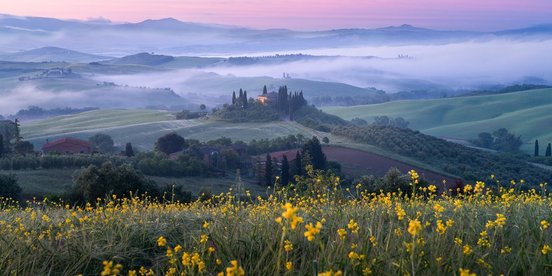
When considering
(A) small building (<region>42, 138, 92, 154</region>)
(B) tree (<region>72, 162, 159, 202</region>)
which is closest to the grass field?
(B) tree (<region>72, 162, 159, 202</region>)

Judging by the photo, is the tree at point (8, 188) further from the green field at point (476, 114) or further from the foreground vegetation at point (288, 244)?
the green field at point (476, 114)

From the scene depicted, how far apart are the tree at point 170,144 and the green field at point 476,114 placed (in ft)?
228

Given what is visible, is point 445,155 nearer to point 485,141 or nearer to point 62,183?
point 485,141

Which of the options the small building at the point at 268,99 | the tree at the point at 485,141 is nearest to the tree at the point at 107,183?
the small building at the point at 268,99

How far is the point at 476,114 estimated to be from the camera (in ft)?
512

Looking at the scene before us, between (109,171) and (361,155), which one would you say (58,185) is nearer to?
(109,171)

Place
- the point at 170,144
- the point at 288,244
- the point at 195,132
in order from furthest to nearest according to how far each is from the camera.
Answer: the point at 195,132 → the point at 170,144 → the point at 288,244

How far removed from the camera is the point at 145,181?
25672mm

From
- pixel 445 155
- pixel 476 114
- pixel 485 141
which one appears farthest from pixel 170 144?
A: pixel 476 114

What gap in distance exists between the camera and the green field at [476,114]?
126750 mm

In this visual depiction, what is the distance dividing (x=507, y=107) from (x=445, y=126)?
96.2 ft

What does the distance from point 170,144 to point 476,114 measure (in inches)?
4263

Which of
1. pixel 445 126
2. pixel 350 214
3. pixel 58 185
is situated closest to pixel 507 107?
pixel 445 126

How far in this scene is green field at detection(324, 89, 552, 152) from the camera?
126750 mm
